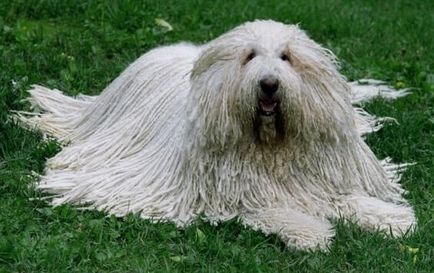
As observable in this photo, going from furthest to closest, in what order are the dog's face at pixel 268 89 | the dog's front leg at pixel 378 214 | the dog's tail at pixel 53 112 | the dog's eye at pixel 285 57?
the dog's tail at pixel 53 112
the dog's front leg at pixel 378 214
the dog's eye at pixel 285 57
the dog's face at pixel 268 89

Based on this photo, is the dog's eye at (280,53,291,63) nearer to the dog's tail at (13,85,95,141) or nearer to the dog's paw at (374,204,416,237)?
the dog's paw at (374,204,416,237)

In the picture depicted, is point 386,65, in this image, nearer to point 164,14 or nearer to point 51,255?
point 164,14

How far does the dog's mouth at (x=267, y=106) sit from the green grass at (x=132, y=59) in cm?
57

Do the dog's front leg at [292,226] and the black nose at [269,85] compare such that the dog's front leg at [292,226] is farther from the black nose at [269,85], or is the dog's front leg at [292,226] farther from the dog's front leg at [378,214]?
the black nose at [269,85]

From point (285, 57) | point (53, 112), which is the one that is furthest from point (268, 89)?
point (53, 112)

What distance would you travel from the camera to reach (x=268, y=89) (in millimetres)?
5207

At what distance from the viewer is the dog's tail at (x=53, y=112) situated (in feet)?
22.6

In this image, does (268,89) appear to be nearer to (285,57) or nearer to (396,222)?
(285,57)

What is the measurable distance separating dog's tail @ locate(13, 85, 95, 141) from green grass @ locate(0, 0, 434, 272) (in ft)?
0.32

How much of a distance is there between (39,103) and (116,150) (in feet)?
3.43

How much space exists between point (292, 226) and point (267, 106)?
56 cm

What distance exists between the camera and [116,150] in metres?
6.30

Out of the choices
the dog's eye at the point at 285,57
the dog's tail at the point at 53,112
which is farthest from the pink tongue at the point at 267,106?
the dog's tail at the point at 53,112

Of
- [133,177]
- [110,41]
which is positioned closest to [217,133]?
[133,177]
